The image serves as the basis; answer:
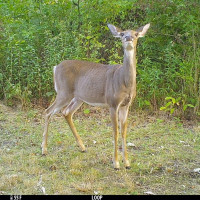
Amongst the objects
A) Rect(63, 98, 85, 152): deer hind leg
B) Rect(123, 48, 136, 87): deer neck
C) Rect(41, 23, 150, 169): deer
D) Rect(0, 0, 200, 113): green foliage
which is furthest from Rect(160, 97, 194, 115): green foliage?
Rect(123, 48, 136, 87): deer neck

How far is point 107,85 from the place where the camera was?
18.6ft

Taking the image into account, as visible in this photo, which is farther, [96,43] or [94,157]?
[96,43]

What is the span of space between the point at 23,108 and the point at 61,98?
2.30 meters

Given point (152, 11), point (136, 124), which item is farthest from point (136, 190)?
point (152, 11)

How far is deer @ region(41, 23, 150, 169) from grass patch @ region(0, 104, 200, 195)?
30 cm

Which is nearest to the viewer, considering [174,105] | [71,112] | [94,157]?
[94,157]

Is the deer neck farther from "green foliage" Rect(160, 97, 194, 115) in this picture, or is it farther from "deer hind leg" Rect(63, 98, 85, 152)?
"green foliage" Rect(160, 97, 194, 115)

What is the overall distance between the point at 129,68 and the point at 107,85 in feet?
1.82

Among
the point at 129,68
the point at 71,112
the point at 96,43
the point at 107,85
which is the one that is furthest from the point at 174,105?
the point at 129,68

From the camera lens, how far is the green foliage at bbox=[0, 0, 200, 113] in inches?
314

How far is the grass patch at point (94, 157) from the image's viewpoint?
4.72 m

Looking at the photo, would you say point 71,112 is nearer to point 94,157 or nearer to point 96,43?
point 94,157

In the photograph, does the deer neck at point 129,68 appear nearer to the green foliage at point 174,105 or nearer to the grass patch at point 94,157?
the grass patch at point 94,157

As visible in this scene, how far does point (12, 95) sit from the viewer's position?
833 cm
